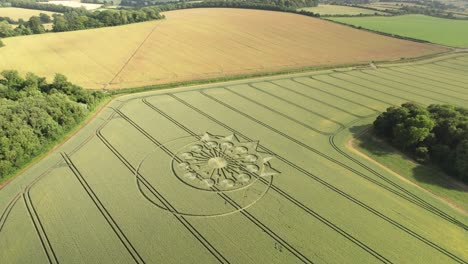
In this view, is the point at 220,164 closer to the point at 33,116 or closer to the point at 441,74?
the point at 33,116

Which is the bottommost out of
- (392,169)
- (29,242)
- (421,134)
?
(29,242)

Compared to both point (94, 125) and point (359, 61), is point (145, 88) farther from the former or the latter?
point (359, 61)

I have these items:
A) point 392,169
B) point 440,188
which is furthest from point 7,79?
point 440,188

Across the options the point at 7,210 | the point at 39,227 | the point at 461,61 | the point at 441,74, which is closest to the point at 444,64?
the point at 461,61

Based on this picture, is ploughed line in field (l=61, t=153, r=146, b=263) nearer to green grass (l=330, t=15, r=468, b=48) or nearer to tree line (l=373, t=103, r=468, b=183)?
tree line (l=373, t=103, r=468, b=183)

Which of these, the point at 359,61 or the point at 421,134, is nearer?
the point at 421,134

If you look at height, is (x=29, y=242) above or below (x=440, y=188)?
below
